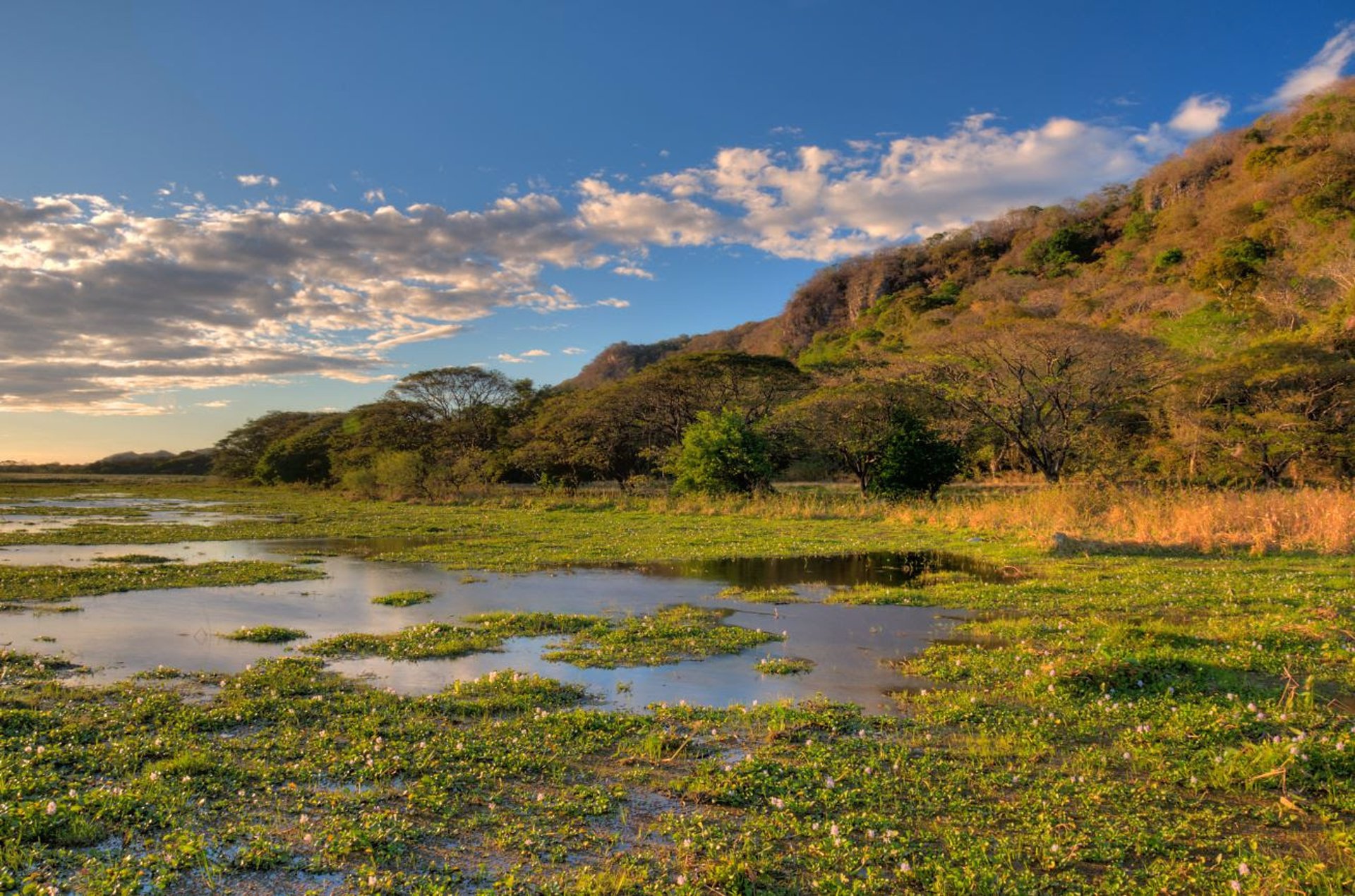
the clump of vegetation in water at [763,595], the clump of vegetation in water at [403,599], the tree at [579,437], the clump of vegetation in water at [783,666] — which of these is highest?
the tree at [579,437]

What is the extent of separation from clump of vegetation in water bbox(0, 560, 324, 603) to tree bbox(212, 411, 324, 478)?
73.7 meters

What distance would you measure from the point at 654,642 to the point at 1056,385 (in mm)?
32124

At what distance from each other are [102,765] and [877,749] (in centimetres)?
643

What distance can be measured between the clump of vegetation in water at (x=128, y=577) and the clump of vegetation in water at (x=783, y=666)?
40.8ft

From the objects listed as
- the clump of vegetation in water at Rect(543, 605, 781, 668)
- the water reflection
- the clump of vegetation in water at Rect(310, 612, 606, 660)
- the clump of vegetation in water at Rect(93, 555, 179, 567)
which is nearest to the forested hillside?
the water reflection

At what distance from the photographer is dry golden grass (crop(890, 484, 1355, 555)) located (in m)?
17.2

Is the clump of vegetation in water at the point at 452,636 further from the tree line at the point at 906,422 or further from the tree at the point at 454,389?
the tree at the point at 454,389

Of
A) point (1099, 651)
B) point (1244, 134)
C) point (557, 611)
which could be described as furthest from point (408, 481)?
point (1244, 134)

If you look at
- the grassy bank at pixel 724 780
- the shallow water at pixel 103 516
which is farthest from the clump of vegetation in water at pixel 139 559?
the shallow water at pixel 103 516

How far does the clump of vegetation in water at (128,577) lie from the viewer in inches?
571

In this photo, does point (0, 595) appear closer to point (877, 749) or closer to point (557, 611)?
point (557, 611)

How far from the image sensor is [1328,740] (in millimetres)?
5879

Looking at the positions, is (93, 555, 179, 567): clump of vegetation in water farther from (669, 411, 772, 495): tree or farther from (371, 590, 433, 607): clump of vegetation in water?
(669, 411, 772, 495): tree

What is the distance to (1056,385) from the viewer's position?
35.6m
